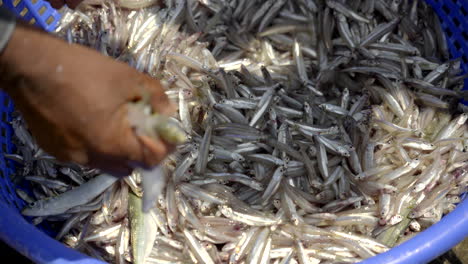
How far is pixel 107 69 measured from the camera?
1.47 metres

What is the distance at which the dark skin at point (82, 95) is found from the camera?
4.70ft

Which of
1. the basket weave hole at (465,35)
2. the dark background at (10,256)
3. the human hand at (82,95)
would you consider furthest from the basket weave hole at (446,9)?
the dark background at (10,256)

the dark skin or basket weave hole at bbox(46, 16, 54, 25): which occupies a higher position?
the dark skin

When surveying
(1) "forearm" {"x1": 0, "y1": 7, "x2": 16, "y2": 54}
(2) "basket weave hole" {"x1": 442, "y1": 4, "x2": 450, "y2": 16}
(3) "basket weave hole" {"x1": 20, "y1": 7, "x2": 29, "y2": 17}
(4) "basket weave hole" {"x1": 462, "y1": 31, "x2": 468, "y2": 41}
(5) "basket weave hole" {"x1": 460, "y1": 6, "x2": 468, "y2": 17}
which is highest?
(1) "forearm" {"x1": 0, "y1": 7, "x2": 16, "y2": 54}

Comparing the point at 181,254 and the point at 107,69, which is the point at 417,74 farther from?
the point at 107,69

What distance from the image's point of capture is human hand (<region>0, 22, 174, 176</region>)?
56.4 inches

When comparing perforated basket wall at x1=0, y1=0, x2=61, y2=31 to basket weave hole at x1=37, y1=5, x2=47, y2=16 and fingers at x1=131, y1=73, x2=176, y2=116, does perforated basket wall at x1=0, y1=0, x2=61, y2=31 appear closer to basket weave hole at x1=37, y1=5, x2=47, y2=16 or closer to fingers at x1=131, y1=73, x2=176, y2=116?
basket weave hole at x1=37, y1=5, x2=47, y2=16

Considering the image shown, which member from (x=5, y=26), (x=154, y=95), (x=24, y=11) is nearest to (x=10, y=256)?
(x=24, y=11)

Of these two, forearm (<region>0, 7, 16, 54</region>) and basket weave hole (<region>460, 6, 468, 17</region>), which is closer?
forearm (<region>0, 7, 16, 54</region>)

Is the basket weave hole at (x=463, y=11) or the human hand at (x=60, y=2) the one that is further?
the basket weave hole at (x=463, y=11)

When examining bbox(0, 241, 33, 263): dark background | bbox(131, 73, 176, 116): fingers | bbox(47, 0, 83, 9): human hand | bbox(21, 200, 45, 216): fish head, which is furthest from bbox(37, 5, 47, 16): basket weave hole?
bbox(131, 73, 176, 116): fingers

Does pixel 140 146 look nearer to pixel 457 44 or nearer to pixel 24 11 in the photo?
pixel 24 11

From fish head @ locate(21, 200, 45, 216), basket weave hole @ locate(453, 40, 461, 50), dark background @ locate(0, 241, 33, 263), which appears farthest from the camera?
basket weave hole @ locate(453, 40, 461, 50)

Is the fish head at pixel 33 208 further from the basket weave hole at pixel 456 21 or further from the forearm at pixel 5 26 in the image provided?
the basket weave hole at pixel 456 21
